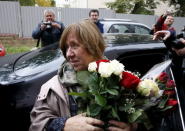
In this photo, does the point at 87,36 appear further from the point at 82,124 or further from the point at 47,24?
the point at 47,24

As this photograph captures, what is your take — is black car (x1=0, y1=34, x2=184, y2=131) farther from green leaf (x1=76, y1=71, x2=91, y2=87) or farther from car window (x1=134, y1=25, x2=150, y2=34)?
car window (x1=134, y1=25, x2=150, y2=34)

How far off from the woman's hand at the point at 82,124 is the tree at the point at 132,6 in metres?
19.8

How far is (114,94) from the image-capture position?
3.74 feet

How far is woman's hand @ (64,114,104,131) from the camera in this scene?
122 cm

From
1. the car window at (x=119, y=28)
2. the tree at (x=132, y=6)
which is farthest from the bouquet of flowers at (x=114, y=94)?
the tree at (x=132, y=6)

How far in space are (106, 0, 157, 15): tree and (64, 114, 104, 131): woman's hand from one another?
65.0ft

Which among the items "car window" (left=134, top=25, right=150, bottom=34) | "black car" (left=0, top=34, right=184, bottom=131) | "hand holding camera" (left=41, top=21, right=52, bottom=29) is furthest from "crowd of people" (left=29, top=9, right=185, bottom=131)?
"car window" (left=134, top=25, right=150, bottom=34)

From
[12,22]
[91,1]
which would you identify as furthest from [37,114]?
[91,1]

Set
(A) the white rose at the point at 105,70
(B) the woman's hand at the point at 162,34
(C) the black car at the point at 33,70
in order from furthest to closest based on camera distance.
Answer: (B) the woman's hand at the point at 162,34
(C) the black car at the point at 33,70
(A) the white rose at the point at 105,70

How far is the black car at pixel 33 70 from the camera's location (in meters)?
1.95

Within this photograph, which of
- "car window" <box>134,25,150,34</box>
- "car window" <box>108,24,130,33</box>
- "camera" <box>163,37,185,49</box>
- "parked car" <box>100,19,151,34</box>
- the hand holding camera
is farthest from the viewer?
"car window" <box>134,25,150,34</box>

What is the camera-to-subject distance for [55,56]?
2490 mm

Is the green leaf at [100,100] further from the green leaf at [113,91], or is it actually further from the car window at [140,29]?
the car window at [140,29]

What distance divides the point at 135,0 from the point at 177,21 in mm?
4019
